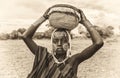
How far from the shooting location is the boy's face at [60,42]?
11.5 feet

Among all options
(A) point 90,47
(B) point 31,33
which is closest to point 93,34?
(A) point 90,47

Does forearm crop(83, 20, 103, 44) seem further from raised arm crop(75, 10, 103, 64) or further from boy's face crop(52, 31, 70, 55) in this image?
boy's face crop(52, 31, 70, 55)

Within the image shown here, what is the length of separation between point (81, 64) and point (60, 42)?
8.48 meters

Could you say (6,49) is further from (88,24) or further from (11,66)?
(88,24)

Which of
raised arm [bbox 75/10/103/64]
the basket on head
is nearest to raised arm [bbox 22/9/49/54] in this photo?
the basket on head

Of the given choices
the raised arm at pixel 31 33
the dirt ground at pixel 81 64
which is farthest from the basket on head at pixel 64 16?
the dirt ground at pixel 81 64

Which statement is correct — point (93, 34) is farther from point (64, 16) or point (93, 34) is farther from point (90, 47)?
point (64, 16)

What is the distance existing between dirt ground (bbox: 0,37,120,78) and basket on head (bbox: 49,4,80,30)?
665 centimetres

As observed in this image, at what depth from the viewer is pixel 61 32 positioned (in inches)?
141

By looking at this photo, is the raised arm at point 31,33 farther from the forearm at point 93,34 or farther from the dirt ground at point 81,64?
the dirt ground at point 81,64

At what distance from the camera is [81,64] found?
12.0 meters

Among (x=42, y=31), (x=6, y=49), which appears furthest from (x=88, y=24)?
(x=6, y=49)

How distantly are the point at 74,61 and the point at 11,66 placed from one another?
27.2 ft

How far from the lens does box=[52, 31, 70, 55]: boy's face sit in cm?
351
